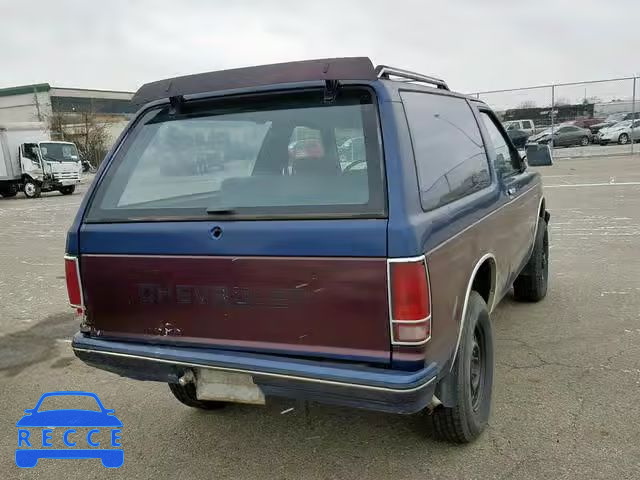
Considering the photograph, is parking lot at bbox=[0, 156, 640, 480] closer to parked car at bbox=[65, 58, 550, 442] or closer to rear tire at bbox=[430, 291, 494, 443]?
rear tire at bbox=[430, 291, 494, 443]

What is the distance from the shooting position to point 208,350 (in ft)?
8.28

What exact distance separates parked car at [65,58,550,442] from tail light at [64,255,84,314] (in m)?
0.01

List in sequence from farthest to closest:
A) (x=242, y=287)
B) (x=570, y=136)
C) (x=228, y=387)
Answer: (x=570, y=136)
(x=228, y=387)
(x=242, y=287)

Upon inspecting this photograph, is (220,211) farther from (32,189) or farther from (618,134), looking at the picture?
(618,134)

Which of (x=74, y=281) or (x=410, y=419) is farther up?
(x=74, y=281)

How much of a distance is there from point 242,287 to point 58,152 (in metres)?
22.8

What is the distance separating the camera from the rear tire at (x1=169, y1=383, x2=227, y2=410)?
3.33m

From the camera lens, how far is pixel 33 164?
2162 cm

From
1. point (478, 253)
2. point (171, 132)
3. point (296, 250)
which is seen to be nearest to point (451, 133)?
point (478, 253)

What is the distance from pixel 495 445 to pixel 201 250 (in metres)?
1.81

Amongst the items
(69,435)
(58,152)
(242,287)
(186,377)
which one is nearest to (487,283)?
(242,287)

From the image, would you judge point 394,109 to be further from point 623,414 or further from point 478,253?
point 623,414

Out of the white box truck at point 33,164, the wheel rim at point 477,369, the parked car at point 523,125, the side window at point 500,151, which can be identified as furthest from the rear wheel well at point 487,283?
the parked car at point 523,125

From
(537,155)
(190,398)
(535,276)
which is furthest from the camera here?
(535,276)
